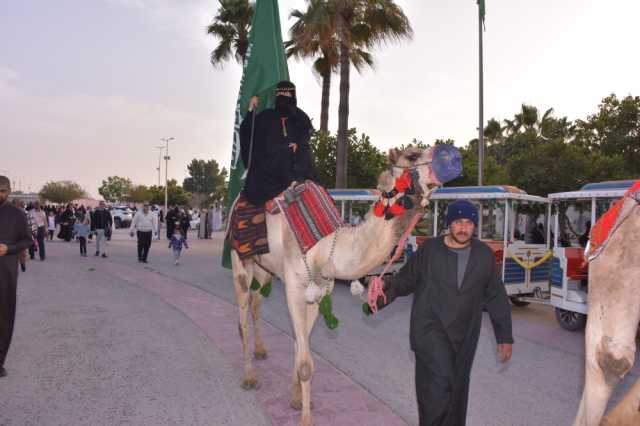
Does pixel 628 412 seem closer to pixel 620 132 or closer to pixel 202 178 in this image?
pixel 620 132

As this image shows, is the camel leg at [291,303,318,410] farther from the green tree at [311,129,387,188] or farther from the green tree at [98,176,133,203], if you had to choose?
the green tree at [98,176,133,203]

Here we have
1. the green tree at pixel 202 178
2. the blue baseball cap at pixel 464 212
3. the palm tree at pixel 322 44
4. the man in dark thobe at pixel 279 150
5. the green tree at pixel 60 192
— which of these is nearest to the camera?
the blue baseball cap at pixel 464 212

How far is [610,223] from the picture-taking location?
262cm

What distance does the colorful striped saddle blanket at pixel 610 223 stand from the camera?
2.56 meters

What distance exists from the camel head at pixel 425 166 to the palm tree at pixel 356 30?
16.0 meters

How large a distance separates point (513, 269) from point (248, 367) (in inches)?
280

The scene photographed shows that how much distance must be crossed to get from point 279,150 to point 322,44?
680 inches

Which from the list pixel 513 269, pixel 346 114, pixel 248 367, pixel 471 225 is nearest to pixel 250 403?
pixel 248 367

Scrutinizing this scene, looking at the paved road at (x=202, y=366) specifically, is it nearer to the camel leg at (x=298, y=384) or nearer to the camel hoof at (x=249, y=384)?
the camel hoof at (x=249, y=384)

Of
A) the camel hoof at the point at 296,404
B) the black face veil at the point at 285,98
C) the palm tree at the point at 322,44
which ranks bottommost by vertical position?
the camel hoof at the point at 296,404

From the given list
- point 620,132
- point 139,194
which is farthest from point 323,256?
point 139,194

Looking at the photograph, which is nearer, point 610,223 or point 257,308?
point 610,223

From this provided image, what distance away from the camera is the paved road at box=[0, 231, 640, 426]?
4.77 m

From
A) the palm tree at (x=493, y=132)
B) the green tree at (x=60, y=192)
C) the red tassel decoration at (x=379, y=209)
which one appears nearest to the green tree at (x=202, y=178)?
the green tree at (x=60, y=192)
